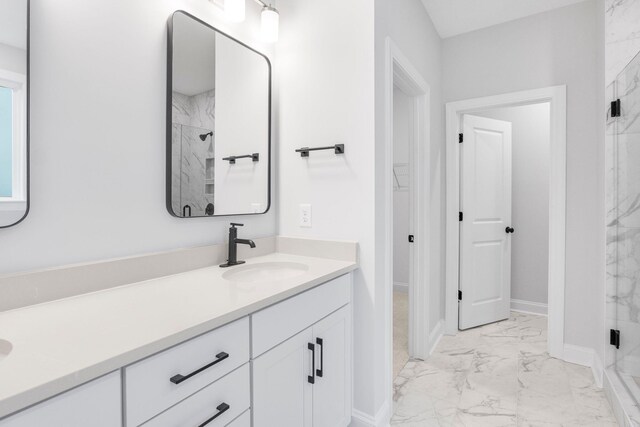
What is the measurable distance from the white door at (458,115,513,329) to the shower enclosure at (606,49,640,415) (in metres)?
1.05

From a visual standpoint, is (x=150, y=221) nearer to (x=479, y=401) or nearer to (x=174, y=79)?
(x=174, y=79)

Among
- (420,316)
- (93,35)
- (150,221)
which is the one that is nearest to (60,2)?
(93,35)

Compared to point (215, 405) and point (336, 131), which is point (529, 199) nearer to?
point (336, 131)

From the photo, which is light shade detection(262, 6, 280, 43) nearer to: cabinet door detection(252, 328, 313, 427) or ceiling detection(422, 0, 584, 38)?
ceiling detection(422, 0, 584, 38)

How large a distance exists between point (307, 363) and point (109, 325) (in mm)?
724

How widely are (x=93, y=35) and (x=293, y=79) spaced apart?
0.97 m

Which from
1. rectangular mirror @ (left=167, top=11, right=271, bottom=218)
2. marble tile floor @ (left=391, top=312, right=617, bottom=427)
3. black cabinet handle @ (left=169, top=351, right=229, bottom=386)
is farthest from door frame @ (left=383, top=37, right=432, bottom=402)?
black cabinet handle @ (left=169, top=351, right=229, bottom=386)

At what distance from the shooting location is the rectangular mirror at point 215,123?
140 cm

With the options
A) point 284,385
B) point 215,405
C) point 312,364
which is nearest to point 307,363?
point 312,364

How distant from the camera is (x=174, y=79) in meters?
1.39

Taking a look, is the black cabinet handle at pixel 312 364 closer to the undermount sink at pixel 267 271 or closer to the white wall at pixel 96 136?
the undermount sink at pixel 267 271

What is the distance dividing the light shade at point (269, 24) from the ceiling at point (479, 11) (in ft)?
4.35

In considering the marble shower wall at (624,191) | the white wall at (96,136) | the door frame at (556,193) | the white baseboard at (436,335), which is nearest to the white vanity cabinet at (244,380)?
the white wall at (96,136)

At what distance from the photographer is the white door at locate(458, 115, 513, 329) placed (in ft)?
9.73
